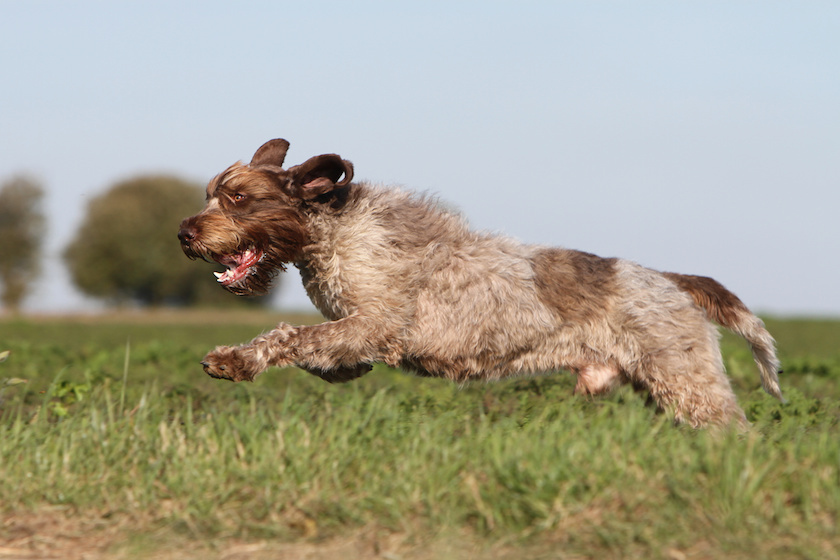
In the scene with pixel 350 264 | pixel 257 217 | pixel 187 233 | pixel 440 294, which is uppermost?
pixel 257 217

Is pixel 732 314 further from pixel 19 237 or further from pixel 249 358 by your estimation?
pixel 19 237

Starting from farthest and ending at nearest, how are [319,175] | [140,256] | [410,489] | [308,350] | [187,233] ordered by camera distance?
[140,256] → [319,175] → [187,233] → [308,350] → [410,489]

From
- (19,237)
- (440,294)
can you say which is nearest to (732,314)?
(440,294)

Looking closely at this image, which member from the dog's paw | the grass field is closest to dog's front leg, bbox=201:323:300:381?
the dog's paw

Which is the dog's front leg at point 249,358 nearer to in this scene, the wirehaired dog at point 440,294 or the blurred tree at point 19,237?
the wirehaired dog at point 440,294

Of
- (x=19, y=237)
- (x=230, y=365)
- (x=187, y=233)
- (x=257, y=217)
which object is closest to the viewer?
(x=230, y=365)

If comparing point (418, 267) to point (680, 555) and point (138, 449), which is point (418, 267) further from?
point (680, 555)

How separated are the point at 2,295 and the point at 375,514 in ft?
172

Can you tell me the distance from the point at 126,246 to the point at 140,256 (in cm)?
108

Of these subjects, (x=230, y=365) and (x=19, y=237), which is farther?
(x=19, y=237)

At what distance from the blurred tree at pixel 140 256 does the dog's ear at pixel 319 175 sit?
49.7m

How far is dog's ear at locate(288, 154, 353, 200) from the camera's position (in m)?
6.30

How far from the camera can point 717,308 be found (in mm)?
A: 6852

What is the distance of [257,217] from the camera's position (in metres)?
6.31
